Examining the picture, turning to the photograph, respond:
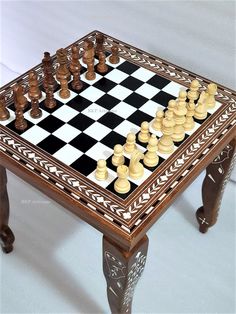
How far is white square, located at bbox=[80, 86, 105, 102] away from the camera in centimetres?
160

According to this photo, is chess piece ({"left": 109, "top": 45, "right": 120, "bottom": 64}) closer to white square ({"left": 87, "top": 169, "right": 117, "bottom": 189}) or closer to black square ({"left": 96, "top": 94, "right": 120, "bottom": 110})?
black square ({"left": 96, "top": 94, "right": 120, "bottom": 110})

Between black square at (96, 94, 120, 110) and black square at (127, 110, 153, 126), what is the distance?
0.07m

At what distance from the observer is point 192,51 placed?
74.8 inches

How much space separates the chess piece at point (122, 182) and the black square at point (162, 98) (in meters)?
0.35

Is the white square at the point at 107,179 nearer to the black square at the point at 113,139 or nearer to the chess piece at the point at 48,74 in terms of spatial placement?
the black square at the point at 113,139

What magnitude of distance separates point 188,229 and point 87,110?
64 cm

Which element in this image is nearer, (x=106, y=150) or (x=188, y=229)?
(x=106, y=150)

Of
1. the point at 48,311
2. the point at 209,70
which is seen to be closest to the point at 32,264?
the point at 48,311

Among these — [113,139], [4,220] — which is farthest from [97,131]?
[4,220]

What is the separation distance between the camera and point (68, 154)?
1.41 m

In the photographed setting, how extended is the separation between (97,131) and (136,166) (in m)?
0.20

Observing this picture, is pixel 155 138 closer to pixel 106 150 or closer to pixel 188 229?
pixel 106 150

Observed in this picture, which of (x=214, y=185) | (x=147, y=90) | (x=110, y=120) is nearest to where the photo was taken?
(x=110, y=120)

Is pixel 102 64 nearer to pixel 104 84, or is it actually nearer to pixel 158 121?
pixel 104 84
